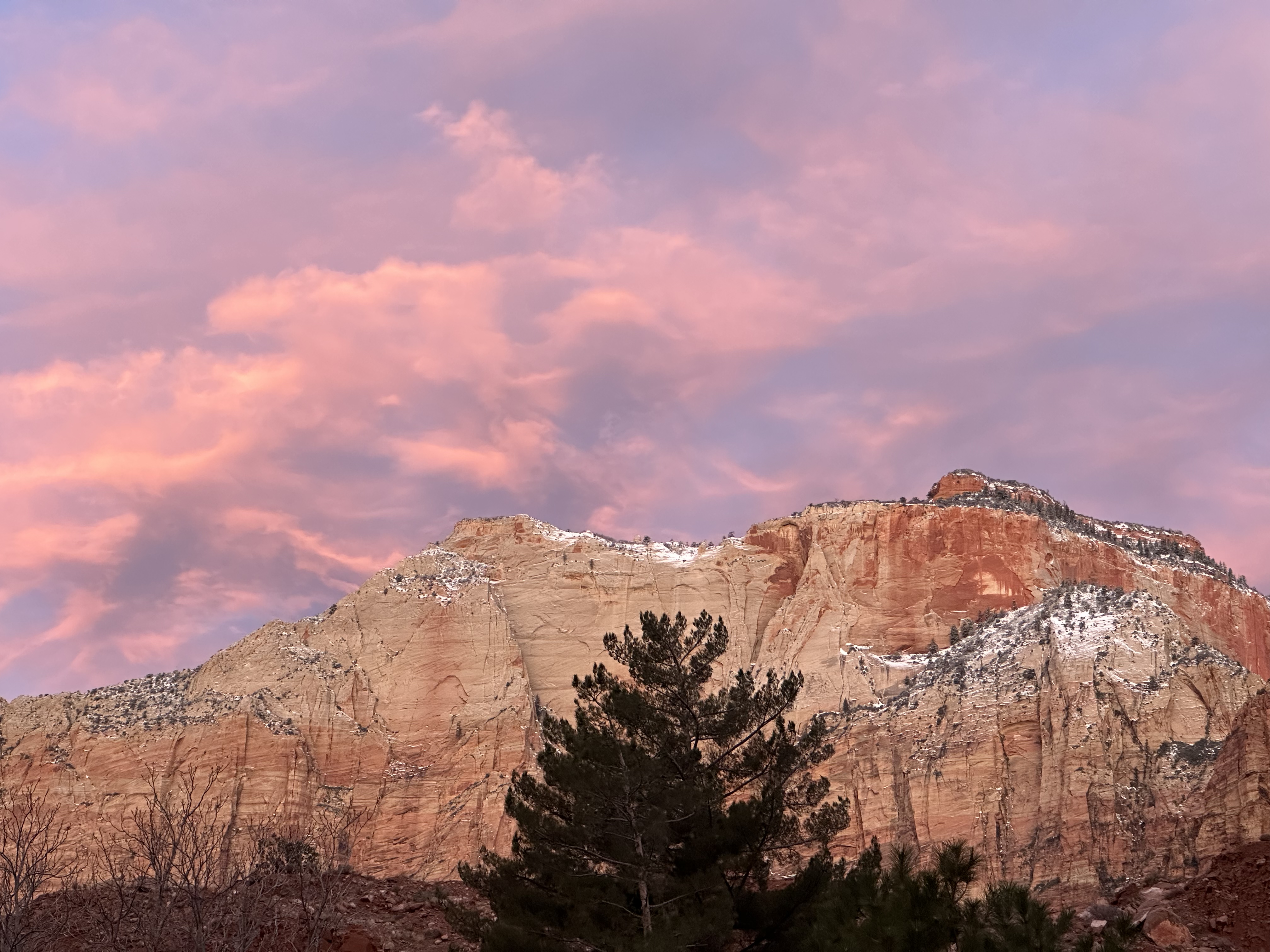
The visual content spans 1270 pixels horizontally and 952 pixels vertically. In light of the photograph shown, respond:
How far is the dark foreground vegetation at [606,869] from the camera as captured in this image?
25625mm

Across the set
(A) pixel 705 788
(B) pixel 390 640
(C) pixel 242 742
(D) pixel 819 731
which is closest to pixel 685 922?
(A) pixel 705 788

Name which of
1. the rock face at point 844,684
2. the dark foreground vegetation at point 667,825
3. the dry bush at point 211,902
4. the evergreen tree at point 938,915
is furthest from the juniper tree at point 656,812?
the rock face at point 844,684

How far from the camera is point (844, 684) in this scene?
81.2 m

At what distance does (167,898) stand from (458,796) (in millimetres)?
48422

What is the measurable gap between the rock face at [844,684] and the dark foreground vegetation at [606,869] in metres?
24.6

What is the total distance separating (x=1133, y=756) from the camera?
6034cm

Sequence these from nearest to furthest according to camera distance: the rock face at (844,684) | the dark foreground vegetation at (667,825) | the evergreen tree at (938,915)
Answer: the evergreen tree at (938,915), the dark foreground vegetation at (667,825), the rock face at (844,684)

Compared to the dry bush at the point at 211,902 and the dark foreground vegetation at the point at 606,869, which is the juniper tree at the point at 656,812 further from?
the dry bush at the point at 211,902

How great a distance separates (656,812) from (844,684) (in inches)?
2169

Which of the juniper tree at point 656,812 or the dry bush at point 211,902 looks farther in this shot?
the juniper tree at point 656,812

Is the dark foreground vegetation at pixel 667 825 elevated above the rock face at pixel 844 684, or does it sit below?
below

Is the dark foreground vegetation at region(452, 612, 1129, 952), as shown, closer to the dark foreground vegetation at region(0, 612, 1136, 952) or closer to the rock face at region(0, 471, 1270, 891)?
the dark foreground vegetation at region(0, 612, 1136, 952)

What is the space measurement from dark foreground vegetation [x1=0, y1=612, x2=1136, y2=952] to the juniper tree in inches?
A: 2.1

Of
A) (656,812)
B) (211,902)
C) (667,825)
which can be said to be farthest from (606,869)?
(211,902)
